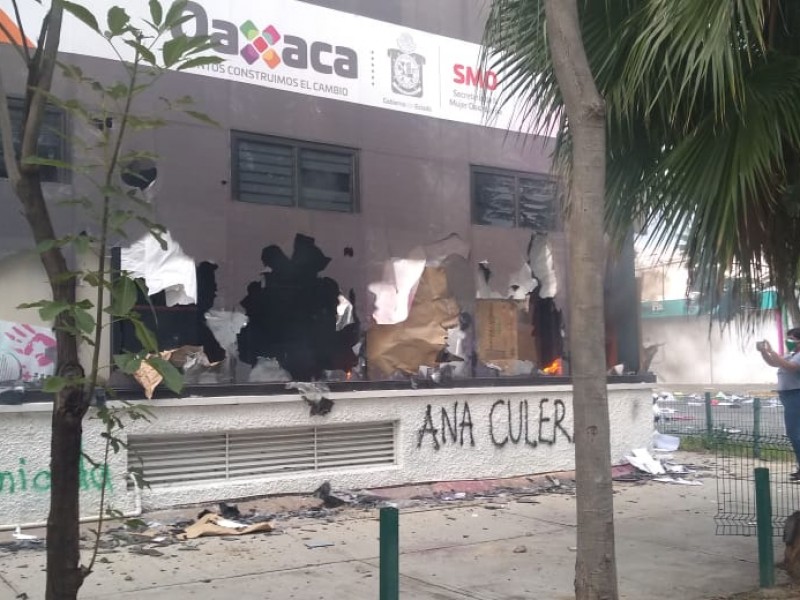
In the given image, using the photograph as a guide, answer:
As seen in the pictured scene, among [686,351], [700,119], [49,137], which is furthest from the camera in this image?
[686,351]

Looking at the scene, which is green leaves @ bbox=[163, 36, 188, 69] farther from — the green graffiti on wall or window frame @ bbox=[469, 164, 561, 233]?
window frame @ bbox=[469, 164, 561, 233]

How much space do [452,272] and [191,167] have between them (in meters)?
3.46

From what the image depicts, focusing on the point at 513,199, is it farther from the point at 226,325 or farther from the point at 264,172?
the point at 226,325

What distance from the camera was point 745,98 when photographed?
5.41 metres

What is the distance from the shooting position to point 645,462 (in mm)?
11492

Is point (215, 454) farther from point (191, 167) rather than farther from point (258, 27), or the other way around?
point (258, 27)

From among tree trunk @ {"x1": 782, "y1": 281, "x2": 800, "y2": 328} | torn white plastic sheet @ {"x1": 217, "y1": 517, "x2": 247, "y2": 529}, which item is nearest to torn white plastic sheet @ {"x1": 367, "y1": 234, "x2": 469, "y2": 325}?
torn white plastic sheet @ {"x1": 217, "y1": 517, "x2": 247, "y2": 529}

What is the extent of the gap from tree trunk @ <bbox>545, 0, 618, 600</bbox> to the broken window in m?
6.12

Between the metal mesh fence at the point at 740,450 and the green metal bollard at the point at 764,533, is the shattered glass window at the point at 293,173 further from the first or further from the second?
the green metal bollard at the point at 764,533

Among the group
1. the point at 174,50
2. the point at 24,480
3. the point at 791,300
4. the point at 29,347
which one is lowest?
the point at 24,480

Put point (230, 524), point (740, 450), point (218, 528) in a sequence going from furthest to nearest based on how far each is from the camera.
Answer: point (740, 450) < point (230, 524) < point (218, 528)

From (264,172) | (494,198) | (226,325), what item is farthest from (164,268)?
(494,198)

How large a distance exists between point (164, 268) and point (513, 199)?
4.83m

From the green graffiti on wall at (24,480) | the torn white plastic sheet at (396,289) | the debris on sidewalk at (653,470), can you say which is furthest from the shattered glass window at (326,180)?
the debris on sidewalk at (653,470)
